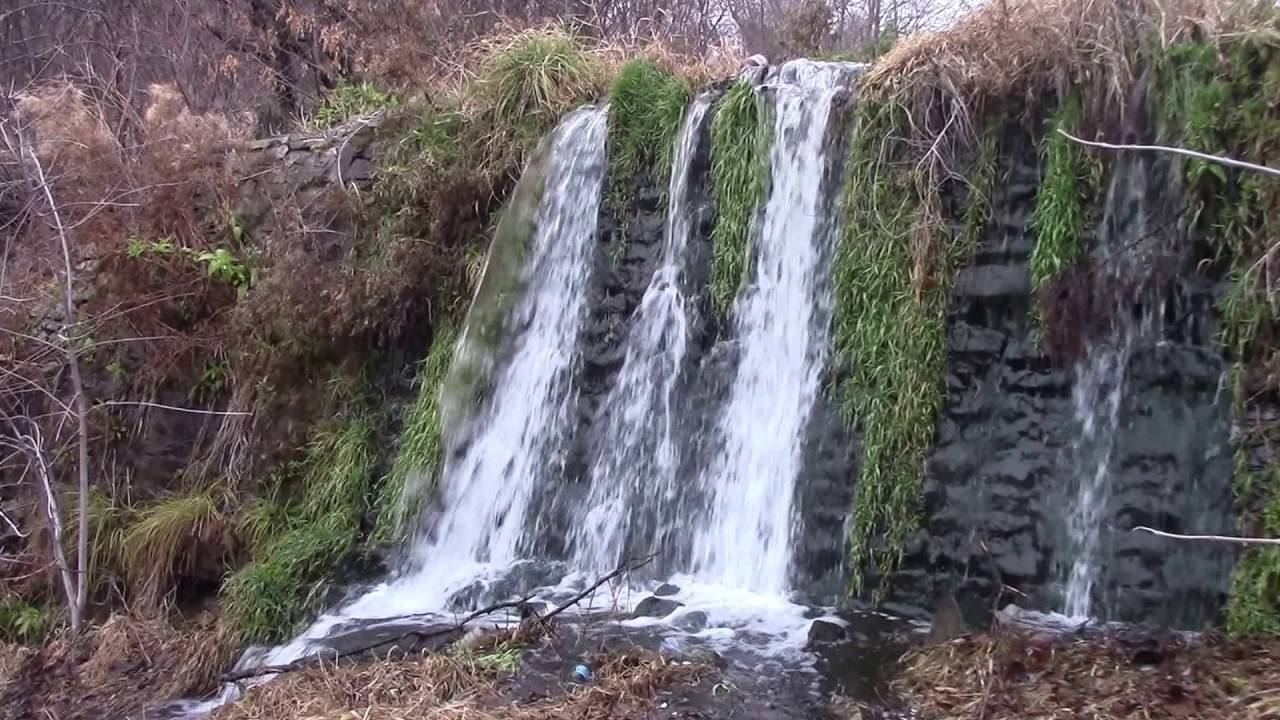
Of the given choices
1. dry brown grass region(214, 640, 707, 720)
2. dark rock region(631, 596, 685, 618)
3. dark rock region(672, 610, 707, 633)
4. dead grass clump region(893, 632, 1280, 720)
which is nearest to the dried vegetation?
dry brown grass region(214, 640, 707, 720)

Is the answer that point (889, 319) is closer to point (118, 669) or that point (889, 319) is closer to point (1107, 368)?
point (1107, 368)

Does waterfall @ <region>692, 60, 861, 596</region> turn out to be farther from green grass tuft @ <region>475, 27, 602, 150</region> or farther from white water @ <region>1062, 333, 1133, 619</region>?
green grass tuft @ <region>475, 27, 602, 150</region>

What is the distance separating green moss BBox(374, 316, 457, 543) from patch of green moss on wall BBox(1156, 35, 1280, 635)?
4.32 m

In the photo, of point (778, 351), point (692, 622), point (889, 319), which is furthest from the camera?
point (778, 351)

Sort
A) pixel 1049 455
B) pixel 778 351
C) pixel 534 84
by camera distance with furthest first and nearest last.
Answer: pixel 534 84
pixel 778 351
pixel 1049 455

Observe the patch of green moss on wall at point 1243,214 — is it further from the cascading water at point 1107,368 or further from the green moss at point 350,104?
the green moss at point 350,104

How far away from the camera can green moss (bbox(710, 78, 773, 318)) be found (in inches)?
247

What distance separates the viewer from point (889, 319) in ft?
18.1

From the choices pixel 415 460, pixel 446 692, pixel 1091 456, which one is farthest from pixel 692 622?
pixel 415 460

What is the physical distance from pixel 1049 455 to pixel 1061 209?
3.77 feet

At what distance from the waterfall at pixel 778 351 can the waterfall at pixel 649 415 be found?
12.8 inches

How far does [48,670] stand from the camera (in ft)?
18.9

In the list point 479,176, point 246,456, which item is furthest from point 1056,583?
point 246,456

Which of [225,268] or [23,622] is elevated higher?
[225,268]
